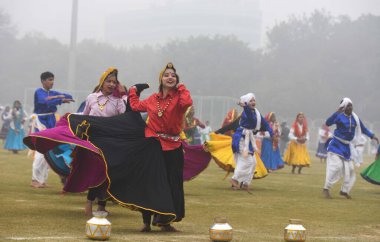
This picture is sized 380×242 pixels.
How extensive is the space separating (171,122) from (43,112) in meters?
6.23

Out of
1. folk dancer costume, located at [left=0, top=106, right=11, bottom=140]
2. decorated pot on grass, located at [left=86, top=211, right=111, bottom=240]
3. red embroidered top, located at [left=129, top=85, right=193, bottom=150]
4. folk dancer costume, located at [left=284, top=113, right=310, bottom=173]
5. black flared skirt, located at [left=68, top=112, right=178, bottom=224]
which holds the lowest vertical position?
folk dancer costume, located at [left=0, top=106, right=11, bottom=140]

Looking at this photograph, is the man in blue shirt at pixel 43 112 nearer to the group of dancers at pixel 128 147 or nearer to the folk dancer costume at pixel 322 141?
the group of dancers at pixel 128 147

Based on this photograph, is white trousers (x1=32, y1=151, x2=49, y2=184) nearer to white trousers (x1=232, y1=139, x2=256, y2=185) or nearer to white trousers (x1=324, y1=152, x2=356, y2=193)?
white trousers (x1=232, y1=139, x2=256, y2=185)

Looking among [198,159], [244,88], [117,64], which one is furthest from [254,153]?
[117,64]

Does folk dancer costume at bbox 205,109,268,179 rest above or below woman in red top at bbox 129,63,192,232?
below

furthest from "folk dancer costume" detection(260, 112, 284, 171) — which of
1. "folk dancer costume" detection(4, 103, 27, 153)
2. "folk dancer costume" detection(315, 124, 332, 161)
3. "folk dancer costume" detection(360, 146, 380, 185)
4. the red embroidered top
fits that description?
the red embroidered top

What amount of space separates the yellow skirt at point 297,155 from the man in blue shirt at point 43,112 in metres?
11.6

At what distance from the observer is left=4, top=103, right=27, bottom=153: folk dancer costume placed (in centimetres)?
3192

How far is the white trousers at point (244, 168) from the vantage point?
18.1m

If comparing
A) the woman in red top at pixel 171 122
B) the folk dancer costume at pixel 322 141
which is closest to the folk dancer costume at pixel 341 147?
the woman in red top at pixel 171 122

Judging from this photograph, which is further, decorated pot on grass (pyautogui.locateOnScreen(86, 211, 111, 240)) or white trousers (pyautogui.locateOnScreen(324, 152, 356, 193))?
white trousers (pyautogui.locateOnScreen(324, 152, 356, 193))

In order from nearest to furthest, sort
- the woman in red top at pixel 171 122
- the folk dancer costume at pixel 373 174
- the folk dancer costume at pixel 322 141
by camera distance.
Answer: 1. the woman in red top at pixel 171 122
2. the folk dancer costume at pixel 373 174
3. the folk dancer costume at pixel 322 141

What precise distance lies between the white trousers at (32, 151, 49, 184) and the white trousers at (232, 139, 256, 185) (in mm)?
3787

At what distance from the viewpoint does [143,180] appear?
1028 centimetres
